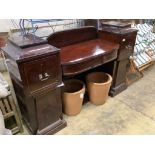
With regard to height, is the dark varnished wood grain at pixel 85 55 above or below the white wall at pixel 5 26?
below

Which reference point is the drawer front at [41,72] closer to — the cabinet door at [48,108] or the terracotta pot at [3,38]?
the cabinet door at [48,108]

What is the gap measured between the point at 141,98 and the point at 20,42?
5.47 feet

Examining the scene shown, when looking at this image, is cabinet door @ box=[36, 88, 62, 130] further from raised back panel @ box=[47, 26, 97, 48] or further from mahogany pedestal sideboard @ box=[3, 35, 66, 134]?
raised back panel @ box=[47, 26, 97, 48]

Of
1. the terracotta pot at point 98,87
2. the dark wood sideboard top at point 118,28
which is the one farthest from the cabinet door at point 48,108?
the dark wood sideboard top at point 118,28

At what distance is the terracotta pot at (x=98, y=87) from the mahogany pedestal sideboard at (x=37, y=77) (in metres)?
0.52

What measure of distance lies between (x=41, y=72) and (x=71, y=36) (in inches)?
30.6

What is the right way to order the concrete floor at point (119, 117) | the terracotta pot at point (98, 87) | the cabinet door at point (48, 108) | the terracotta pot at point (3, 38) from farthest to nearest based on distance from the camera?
1. the terracotta pot at point (3, 38)
2. the terracotta pot at point (98, 87)
3. the concrete floor at point (119, 117)
4. the cabinet door at point (48, 108)

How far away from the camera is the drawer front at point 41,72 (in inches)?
46.7

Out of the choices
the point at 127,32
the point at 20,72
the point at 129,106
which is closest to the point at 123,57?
the point at 127,32

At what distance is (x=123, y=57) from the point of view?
2.03 meters

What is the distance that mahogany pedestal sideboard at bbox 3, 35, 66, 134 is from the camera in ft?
3.86

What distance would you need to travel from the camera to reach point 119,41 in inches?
73.5

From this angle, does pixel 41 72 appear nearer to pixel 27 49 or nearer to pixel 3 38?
pixel 27 49
